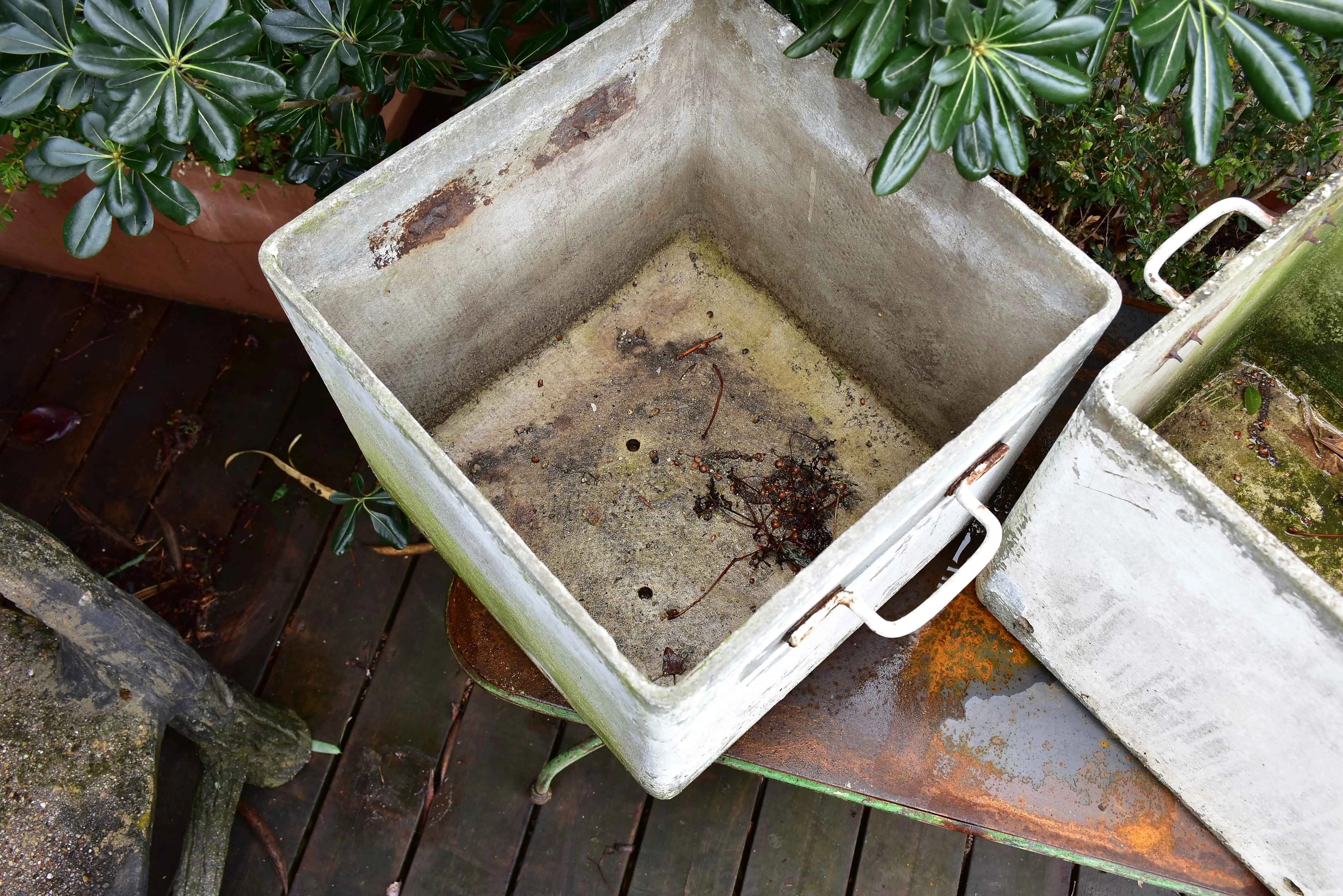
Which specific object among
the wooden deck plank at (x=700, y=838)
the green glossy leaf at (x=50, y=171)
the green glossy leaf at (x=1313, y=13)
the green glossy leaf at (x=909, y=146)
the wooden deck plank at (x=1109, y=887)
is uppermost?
the green glossy leaf at (x=1313, y=13)

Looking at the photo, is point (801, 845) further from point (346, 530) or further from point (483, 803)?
point (346, 530)

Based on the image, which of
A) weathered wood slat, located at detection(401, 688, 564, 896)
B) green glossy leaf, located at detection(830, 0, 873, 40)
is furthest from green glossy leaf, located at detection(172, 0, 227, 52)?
weathered wood slat, located at detection(401, 688, 564, 896)

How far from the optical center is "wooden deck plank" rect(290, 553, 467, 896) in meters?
1.79

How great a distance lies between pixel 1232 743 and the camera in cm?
114

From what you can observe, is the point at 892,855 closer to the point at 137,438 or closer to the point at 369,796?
the point at 369,796

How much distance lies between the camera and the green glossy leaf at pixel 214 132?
1.13 m

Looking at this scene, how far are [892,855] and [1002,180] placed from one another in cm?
118

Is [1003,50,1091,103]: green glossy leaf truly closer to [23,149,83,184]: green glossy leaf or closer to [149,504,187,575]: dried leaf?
[23,149,83,184]: green glossy leaf

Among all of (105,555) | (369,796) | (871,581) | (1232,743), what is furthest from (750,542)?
(105,555)

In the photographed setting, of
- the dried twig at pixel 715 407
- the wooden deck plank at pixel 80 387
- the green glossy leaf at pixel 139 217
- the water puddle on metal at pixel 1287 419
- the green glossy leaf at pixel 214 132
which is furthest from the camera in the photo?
the wooden deck plank at pixel 80 387

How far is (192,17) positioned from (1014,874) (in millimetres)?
1794

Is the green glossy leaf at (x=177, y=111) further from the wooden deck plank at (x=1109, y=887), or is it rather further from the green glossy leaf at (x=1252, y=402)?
the wooden deck plank at (x=1109, y=887)

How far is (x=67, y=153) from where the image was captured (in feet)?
3.86

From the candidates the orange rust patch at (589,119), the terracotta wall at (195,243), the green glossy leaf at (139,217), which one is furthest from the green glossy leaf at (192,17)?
the terracotta wall at (195,243)
